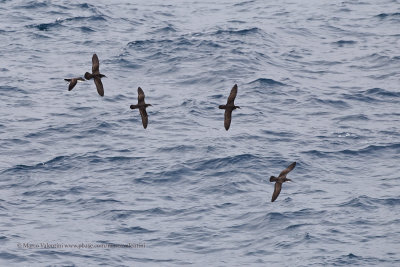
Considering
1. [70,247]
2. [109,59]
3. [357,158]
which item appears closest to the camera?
[70,247]

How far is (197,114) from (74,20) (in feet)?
50.1

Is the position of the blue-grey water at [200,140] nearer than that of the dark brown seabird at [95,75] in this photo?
No

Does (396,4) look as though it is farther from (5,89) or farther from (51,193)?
(51,193)

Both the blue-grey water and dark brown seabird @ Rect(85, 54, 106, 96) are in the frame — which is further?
the blue-grey water

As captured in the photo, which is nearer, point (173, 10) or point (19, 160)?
point (19, 160)

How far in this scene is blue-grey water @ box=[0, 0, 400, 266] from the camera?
3372 centimetres

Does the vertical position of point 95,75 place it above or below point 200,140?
above

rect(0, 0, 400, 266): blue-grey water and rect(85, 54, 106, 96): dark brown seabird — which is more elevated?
rect(85, 54, 106, 96): dark brown seabird

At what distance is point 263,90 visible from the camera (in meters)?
45.7

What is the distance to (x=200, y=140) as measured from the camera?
40.6 m

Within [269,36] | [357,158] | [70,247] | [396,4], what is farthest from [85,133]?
[396,4]

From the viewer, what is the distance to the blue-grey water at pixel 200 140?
3372cm

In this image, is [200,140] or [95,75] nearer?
[95,75]

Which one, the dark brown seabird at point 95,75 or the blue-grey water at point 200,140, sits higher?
the dark brown seabird at point 95,75
